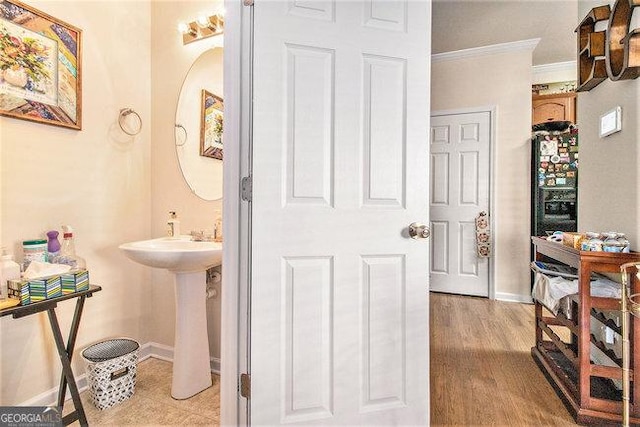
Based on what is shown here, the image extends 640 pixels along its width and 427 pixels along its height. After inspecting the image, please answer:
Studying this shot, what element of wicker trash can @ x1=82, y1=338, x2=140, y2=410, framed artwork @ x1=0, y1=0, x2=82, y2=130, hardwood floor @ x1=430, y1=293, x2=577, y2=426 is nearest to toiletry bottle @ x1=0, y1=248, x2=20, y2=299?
wicker trash can @ x1=82, y1=338, x2=140, y2=410

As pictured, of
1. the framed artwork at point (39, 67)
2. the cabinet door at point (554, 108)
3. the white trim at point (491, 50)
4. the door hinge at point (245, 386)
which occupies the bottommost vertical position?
the door hinge at point (245, 386)

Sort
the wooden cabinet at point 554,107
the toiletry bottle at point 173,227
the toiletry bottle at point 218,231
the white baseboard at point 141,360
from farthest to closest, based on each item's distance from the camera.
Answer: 1. the wooden cabinet at point 554,107
2. the toiletry bottle at point 173,227
3. the toiletry bottle at point 218,231
4. the white baseboard at point 141,360

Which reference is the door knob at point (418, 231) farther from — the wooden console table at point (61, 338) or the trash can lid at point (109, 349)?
the trash can lid at point (109, 349)

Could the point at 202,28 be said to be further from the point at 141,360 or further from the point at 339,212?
the point at 141,360

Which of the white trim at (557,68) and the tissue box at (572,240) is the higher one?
the white trim at (557,68)

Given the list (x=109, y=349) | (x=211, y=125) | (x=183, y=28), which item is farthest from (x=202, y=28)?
(x=109, y=349)

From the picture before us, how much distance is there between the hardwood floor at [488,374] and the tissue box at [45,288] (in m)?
1.84

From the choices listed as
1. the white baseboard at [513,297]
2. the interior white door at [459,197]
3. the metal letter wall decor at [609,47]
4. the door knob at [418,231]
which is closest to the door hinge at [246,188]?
the door knob at [418,231]

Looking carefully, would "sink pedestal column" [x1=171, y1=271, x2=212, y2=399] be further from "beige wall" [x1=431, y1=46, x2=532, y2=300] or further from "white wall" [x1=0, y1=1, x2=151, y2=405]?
"beige wall" [x1=431, y1=46, x2=532, y2=300]

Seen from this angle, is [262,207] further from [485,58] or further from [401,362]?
[485,58]

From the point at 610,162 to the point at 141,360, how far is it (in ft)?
10.1

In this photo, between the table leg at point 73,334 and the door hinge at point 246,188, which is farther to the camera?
the table leg at point 73,334

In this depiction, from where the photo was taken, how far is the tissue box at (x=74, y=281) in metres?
1.54

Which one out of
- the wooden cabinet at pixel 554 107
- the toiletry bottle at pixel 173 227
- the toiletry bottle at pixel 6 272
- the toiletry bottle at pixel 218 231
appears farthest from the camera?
the wooden cabinet at pixel 554 107
